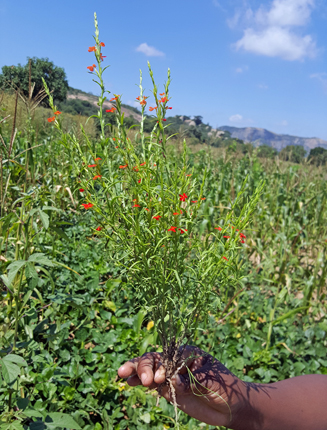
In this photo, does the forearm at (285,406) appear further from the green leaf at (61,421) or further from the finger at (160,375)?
the green leaf at (61,421)

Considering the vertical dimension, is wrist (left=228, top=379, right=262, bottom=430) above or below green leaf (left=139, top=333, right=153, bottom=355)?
above

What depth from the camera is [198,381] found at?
97 centimetres

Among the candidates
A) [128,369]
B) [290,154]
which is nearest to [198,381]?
[128,369]

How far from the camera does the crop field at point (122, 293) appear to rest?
82 centimetres

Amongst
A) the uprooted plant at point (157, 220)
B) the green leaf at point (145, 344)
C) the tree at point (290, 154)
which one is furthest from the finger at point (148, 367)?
the tree at point (290, 154)

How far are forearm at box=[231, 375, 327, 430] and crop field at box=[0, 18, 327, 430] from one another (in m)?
0.33

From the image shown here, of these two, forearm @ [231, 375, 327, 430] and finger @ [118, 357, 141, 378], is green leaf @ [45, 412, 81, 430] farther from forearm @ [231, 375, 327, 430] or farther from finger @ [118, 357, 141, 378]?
forearm @ [231, 375, 327, 430]

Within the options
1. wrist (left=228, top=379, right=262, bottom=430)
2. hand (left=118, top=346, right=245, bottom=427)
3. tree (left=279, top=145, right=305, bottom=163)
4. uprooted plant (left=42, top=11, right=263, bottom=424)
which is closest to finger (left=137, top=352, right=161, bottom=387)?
hand (left=118, top=346, right=245, bottom=427)

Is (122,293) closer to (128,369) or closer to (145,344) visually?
(145,344)

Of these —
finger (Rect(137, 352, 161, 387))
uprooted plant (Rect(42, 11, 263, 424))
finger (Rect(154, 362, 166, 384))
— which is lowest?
finger (Rect(137, 352, 161, 387))

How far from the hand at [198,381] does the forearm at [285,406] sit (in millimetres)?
65

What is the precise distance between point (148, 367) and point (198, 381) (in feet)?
0.56

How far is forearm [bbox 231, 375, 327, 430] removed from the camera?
121 cm

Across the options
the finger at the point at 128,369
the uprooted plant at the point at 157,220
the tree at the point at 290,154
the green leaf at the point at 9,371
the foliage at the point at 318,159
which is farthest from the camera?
the tree at the point at 290,154
